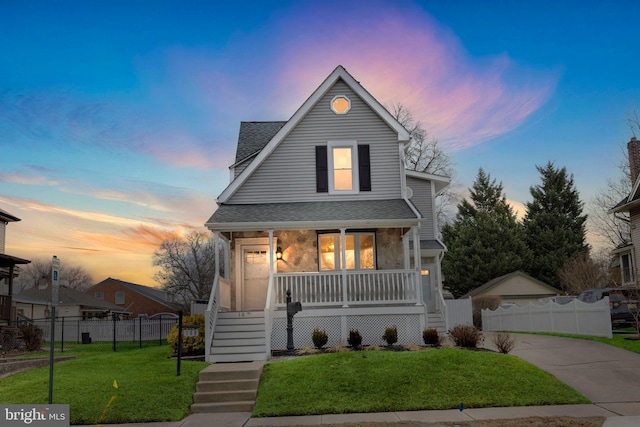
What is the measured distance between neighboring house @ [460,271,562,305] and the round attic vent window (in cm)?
2090

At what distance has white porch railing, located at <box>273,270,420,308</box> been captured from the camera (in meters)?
17.2

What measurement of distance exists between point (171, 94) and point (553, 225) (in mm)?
33424

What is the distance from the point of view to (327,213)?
1791 centimetres

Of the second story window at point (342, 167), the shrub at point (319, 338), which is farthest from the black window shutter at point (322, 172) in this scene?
the shrub at point (319, 338)

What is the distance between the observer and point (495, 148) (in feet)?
96.8

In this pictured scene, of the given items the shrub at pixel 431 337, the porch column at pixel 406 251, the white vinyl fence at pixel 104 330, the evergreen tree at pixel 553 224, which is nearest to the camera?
the shrub at pixel 431 337

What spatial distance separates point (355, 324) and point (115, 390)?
770cm

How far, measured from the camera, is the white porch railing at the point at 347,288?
1719cm

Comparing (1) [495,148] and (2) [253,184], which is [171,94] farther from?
(1) [495,148]

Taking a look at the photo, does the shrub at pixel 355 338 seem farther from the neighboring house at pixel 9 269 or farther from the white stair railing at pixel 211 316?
the neighboring house at pixel 9 269

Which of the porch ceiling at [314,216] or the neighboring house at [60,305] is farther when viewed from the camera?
the neighboring house at [60,305]

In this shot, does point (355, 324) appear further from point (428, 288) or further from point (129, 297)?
point (129, 297)

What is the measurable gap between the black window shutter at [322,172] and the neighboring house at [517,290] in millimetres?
20528

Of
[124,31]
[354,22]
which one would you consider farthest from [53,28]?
[354,22]
